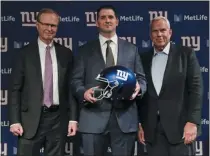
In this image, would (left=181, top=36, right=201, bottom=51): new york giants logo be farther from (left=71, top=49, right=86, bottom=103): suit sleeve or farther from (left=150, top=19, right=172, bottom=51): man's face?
(left=71, top=49, right=86, bottom=103): suit sleeve

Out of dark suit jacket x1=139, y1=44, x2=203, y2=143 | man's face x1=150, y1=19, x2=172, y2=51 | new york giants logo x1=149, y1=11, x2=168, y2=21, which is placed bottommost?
dark suit jacket x1=139, y1=44, x2=203, y2=143

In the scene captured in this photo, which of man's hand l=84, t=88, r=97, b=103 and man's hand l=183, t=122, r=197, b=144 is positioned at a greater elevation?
man's hand l=84, t=88, r=97, b=103

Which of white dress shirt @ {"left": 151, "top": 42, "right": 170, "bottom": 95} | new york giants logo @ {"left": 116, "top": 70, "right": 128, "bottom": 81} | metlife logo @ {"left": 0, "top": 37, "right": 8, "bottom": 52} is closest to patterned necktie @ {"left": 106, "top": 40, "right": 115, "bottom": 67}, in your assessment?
new york giants logo @ {"left": 116, "top": 70, "right": 128, "bottom": 81}

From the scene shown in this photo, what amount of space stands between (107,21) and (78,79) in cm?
49

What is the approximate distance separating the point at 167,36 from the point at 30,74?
1.10m

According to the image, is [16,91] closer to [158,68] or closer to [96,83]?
[96,83]

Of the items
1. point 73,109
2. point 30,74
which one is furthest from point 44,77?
point 73,109

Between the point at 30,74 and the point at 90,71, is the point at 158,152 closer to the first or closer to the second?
the point at 90,71

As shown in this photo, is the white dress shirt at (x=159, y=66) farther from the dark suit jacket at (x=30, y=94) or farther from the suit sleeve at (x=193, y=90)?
the dark suit jacket at (x=30, y=94)

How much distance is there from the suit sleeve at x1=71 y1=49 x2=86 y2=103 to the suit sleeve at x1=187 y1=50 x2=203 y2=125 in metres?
0.81

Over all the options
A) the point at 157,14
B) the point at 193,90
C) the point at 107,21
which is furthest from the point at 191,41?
the point at 107,21

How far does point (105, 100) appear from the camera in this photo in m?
3.21

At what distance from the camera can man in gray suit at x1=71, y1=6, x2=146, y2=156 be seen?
317cm

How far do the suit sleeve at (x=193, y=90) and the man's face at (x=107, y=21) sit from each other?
63 cm
